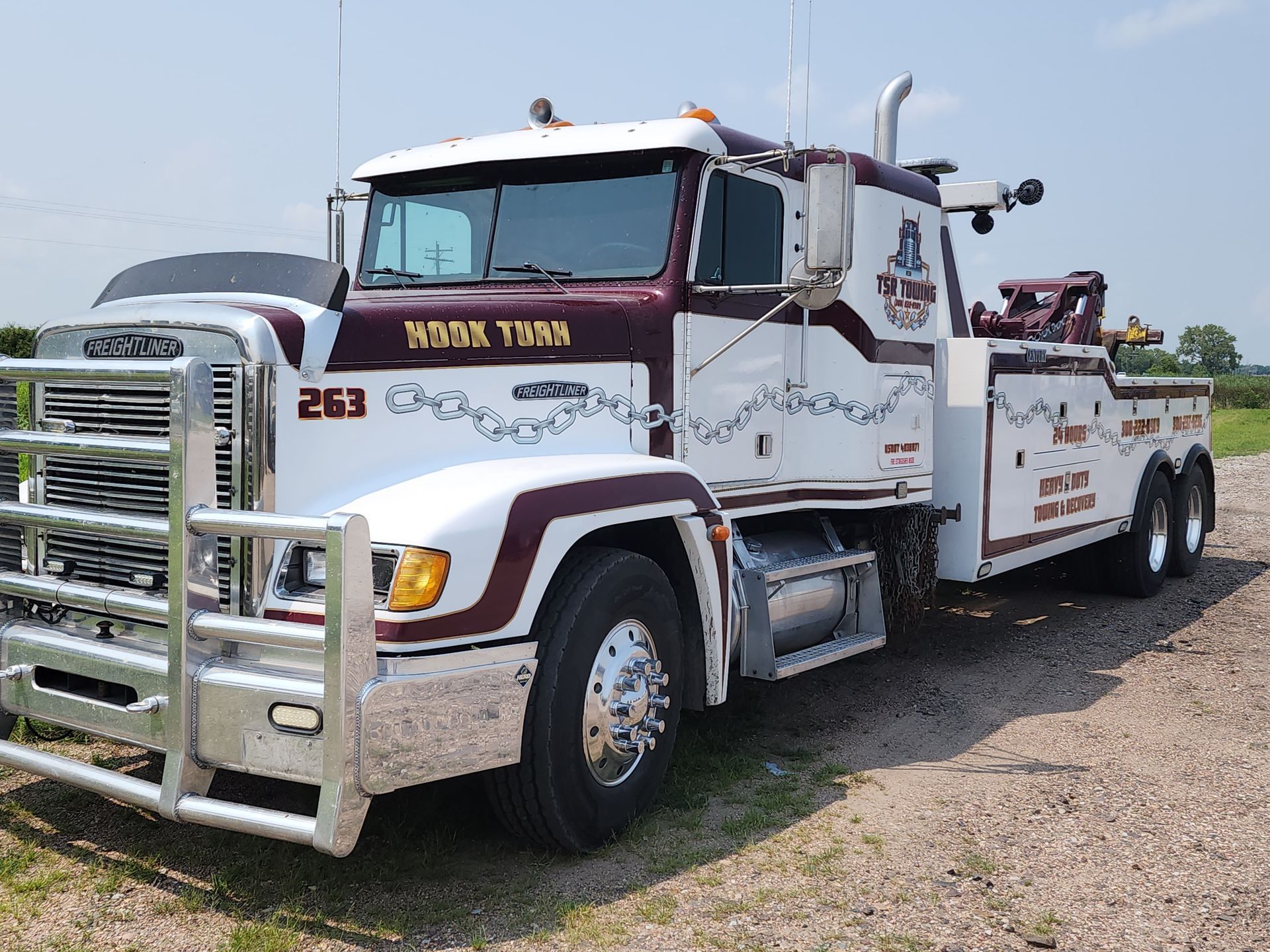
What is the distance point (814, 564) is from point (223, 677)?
10.1ft

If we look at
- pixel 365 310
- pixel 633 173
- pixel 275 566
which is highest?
pixel 633 173

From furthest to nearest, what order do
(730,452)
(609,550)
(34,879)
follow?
1. (730,452)
2. (609,550)
3. (34,879)

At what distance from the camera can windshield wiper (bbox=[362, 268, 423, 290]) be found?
5301 mm

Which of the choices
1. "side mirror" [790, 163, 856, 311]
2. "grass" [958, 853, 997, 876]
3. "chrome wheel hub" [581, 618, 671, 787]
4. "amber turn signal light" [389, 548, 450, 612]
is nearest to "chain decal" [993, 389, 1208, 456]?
"side mirror" [790, 163, 856, 311]

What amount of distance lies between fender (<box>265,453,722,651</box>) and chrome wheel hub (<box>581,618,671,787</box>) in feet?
1.42

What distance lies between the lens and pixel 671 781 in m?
4.82

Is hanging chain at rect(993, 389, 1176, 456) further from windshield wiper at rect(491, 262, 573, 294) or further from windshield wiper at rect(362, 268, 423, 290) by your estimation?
windshield wiper at rect(362, 268, 423, 290)

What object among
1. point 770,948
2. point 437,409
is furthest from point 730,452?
point 770,948

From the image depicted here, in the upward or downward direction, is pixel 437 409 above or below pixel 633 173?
below

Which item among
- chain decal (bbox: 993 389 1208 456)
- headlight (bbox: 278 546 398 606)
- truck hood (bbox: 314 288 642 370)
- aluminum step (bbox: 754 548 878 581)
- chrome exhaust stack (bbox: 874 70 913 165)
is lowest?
aluminum step (bbox: 754 548 878 581)

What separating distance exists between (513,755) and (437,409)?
120 cm

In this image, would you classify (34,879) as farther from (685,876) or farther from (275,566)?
(685,876)

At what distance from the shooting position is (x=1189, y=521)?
10289mm

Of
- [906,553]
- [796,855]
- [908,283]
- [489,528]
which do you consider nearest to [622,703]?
[796,855]
